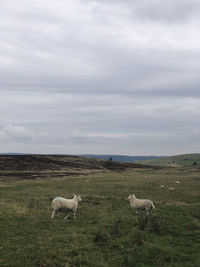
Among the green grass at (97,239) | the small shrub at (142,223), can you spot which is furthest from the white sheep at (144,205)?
the small shrub at (142,223)

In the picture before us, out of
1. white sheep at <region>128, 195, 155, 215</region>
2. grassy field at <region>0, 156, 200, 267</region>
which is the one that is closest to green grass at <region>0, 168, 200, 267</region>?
grassy field at <region>0, 156, 200, 267</region>

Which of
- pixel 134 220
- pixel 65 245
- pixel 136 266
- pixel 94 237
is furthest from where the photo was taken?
pixel 134 220

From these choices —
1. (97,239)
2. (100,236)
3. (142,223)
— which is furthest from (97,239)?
(142,223)

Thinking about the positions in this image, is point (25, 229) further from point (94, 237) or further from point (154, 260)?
point (154, 260)

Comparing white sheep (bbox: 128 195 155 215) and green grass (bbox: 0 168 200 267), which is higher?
white sheep (bbox: 128 195 155 215)

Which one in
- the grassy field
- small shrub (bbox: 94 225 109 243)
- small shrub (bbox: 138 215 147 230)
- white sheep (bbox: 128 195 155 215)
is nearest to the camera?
the grassy field

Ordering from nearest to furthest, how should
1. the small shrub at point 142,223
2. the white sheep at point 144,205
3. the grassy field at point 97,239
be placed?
the grassy field at point 97,239
the small shrub at point 142,223
the white sheep at point 144,205

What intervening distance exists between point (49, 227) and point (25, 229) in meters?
1.25

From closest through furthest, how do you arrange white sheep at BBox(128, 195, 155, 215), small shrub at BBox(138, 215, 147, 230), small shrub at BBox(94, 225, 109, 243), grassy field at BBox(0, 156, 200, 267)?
grassy field at BBox(0, 156, 200, 267)
small shrub at BBox(94, 225, 109, 243)
small shrub at BBox(138, 215, 147, 230)
white sheep at BBox(128, 195, 155, 215)

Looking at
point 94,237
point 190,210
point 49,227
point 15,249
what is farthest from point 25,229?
point 190,210

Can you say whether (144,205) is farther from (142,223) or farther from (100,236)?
(100,236)

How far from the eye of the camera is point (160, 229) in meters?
13.1

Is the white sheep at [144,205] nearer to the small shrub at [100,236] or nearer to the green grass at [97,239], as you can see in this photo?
the green grass at [97,239]

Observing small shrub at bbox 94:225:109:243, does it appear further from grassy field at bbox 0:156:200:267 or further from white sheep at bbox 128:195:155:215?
white sheep at bbox 128:195:155:215
